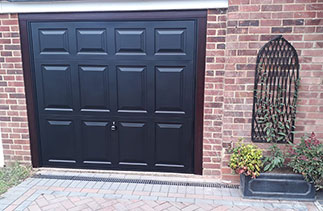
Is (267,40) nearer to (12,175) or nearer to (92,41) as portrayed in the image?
(92,41)

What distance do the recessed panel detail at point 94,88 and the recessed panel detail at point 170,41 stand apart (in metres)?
0.80

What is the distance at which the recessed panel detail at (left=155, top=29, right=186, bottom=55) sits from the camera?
3.36m

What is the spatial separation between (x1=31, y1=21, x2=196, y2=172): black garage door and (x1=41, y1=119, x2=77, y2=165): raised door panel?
0.01 metres

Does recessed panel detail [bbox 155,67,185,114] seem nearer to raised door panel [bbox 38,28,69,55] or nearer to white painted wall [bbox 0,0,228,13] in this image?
white painted wall [bbox 0,0,228,13]

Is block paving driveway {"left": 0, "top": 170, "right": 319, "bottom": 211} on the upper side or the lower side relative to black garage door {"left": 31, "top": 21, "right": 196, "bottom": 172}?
lower

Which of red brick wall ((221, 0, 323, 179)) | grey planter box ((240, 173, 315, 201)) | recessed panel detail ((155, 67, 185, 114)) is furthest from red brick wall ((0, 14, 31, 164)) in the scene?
grey planter box ((240, 173, 315, 201))

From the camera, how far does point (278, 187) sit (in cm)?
310

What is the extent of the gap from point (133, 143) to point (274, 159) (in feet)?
6.04

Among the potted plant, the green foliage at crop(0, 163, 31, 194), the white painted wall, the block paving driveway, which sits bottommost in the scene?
the block paving driveway

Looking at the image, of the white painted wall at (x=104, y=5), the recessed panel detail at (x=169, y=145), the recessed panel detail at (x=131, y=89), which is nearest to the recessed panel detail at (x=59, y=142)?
the recessed panel detail at (x=131, y=89)

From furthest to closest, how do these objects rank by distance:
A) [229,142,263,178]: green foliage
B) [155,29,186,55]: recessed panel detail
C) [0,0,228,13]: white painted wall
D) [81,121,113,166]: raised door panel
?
[81,121,113,166]: raised door panel
[155,29,186,55]: recessed panel detail
[0,0,228,13]: white painted wall
[229,142,263,178]: green foliage

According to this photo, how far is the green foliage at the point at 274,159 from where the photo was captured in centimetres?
311

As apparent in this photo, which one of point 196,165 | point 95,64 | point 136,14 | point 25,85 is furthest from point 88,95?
point 196,165

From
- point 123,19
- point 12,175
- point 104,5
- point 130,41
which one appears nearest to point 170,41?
point 130,41
